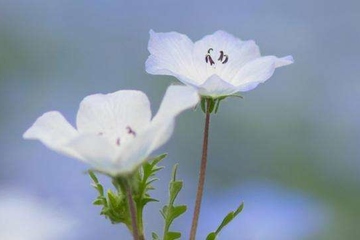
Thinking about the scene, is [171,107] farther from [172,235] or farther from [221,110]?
[221,110]

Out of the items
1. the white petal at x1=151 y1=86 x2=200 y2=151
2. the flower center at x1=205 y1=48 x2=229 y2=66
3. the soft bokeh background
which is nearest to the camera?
the white petal at x1=151 y1=86 x2=200 y2=151

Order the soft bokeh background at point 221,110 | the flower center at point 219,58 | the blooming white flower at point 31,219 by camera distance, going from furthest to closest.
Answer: the soft bokeh background at point 221,110 < the blooming white flower at point 31,219 < the flower center at point 219,58

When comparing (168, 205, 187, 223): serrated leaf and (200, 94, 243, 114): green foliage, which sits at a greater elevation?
(200, 94, 243, 114): green foliage

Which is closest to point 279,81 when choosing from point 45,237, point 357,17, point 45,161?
point 357,17

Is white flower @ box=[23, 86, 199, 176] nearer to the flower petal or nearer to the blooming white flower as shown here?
the flower petal

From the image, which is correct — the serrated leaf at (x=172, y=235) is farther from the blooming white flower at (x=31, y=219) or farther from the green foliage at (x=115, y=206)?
the blooming white flower at (x=31, y=219)

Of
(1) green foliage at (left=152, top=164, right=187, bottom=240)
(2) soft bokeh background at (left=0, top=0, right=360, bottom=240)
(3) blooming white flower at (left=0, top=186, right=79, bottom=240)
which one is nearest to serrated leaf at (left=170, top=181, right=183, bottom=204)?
(1) green foliage at (left=152, top=164, right=187, bottom=240)

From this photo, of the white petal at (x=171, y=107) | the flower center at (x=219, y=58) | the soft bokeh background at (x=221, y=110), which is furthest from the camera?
the soft bokeh background at (x=221, y=110)

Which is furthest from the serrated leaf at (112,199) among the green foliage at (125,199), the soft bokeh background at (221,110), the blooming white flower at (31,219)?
the soft bokeh background at (221,110)
